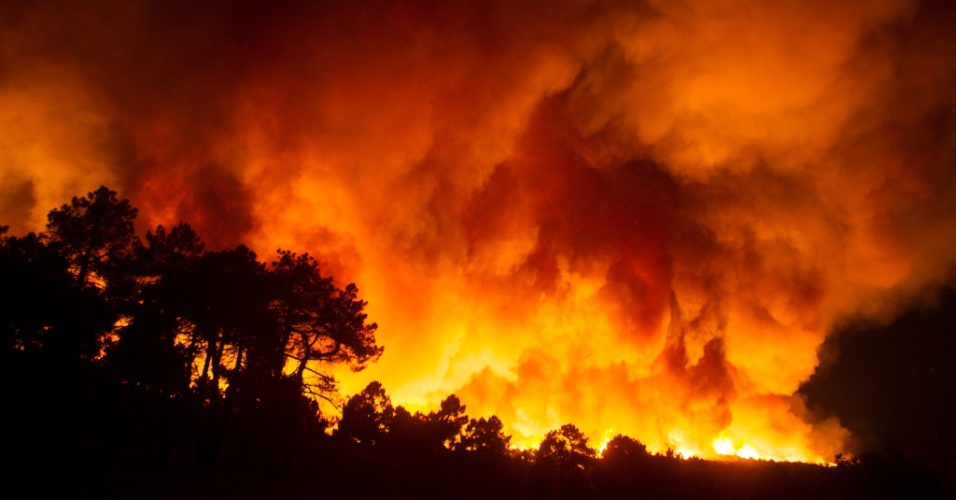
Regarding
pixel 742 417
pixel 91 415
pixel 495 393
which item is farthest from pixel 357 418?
pixel 742 417

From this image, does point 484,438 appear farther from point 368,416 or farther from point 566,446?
point 368,416

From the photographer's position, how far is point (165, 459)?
24875 mm

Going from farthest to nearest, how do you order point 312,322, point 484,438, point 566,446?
point 484,438
point 566,446
point 312,322

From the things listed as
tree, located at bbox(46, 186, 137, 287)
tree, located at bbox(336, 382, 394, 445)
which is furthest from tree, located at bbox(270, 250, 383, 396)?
tree, located at bbox(336, 382, 394, 445)

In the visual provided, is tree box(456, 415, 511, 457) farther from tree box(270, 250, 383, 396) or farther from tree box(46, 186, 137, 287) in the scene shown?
tree box(46, 186, 137, 287)

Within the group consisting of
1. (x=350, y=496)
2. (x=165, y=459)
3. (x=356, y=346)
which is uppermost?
(x=356, y=346)

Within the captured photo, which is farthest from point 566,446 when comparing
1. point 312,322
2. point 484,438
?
point 312,322

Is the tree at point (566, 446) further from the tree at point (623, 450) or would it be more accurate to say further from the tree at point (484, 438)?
the tree at point (484, 438)

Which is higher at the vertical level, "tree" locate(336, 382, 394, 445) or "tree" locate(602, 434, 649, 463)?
"tree" locate(336, 382, 394, 445)

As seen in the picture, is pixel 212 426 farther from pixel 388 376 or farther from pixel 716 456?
pixel 716 456

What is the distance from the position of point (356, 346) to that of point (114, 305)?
12599 mm

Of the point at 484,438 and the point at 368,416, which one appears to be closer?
the point at 368,416

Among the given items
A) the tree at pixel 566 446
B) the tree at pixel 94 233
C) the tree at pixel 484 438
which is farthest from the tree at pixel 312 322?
the tree at pixel 566 446

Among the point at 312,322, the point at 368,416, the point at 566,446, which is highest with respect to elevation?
the point at 312,322
